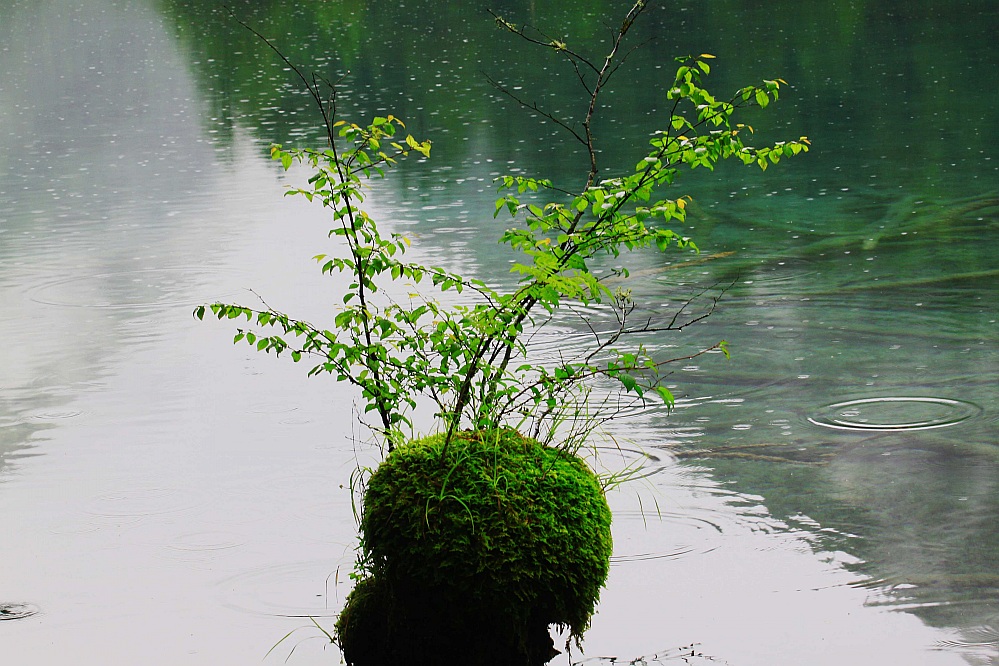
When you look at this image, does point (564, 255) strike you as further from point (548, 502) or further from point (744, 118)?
point (744, 118)

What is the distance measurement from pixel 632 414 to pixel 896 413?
1.22 meters

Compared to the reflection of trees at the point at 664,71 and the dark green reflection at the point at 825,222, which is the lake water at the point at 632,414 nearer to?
the dark green reflection at the point at 825,222

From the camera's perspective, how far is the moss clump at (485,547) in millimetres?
3875

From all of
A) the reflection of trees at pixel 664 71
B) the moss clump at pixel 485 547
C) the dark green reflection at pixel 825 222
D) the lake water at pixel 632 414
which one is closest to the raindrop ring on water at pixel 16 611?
the lake water at pixel 632 414

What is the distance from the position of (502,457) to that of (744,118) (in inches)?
562

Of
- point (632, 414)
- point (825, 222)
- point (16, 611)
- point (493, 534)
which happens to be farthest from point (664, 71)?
point (493, 534)

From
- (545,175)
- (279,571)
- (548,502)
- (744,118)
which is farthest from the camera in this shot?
(744,118)

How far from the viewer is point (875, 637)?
14.0ft

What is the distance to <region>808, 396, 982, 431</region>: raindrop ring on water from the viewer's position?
625 centimetres

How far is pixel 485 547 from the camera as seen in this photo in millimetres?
3855

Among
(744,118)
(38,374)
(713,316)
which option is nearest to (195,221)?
(38,374)

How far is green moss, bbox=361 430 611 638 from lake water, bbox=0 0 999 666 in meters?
0.38

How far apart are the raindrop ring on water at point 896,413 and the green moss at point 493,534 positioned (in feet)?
8.35

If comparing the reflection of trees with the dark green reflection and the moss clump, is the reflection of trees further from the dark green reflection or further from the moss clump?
the moss clump
